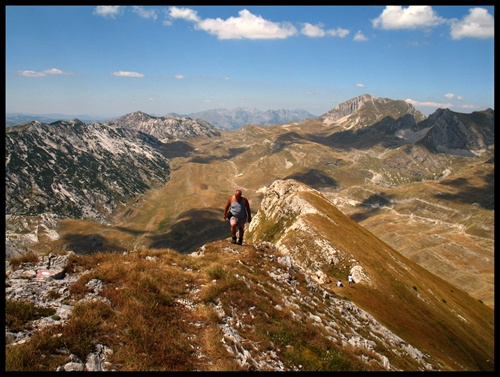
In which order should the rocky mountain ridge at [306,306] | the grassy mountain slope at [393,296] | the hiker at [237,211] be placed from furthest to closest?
1. the grassy mountain slope at [393,296]
2. the hiker at [237,211]
3. the rocky mountain ridge at [306,306]

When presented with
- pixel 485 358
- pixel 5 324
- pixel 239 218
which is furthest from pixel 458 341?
pixel 5 324

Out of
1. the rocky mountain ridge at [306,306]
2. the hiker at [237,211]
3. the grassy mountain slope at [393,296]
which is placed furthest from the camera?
the grassy mountain slope at [393,296]

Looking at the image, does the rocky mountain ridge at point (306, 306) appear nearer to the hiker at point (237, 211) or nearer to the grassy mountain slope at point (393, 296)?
the grassy mountain slope at point (393, 296)

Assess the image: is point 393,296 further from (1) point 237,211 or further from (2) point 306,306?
(1) point 237,211

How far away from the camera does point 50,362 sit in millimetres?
9531

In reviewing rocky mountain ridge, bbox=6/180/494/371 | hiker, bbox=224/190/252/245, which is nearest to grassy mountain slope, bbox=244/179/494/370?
rocky mountain ridge, bbox=6/180/494/371

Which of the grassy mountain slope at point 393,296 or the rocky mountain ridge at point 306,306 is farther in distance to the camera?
the grassy mountain slope at point 393,296

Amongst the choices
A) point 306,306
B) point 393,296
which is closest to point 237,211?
point 306,306

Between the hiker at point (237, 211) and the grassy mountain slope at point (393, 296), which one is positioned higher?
the hiker at point (237, 211)

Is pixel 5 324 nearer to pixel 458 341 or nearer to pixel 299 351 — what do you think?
pixel 299 351

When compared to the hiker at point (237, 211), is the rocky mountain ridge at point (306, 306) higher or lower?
lower

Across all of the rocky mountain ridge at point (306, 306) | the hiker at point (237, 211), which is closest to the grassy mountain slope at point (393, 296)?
the rocky mountain ridge at point (306, 306)
